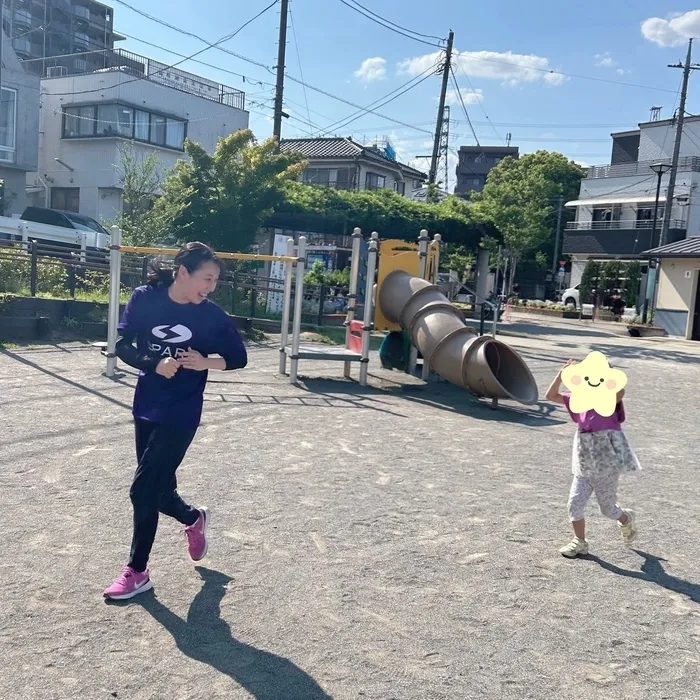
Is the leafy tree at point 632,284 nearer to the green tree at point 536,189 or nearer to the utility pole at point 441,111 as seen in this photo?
the green tree at point 536,189

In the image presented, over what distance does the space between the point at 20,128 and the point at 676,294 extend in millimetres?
24425

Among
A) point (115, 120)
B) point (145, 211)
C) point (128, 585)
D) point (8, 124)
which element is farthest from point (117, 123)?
point (128, 585)

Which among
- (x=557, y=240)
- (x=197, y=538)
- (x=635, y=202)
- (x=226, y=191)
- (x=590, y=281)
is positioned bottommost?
(x=197, y=538)

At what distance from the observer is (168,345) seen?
340 centimetres

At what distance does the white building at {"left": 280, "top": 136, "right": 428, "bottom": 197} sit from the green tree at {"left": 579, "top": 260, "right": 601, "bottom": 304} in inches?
440

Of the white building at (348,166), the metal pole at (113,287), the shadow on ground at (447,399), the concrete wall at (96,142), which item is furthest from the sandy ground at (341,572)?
the white building at (348,166)

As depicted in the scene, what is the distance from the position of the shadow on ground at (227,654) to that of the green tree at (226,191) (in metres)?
15.0

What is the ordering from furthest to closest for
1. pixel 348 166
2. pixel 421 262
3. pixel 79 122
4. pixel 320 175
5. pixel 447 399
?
1. pixel 320 175
2. pixel 348 166
3. pixel 79 122
4. pixel 421 262
5. pixel 447 399

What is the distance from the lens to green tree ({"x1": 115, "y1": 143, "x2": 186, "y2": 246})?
56.2 ft

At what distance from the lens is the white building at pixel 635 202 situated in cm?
4028

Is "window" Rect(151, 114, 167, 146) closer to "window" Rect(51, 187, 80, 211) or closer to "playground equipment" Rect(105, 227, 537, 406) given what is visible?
"window" Rect(51, 187, 80, 211)

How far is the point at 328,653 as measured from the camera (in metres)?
3.02

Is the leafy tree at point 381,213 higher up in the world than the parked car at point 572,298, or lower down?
higher up

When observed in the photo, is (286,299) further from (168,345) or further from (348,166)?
(348,166)
